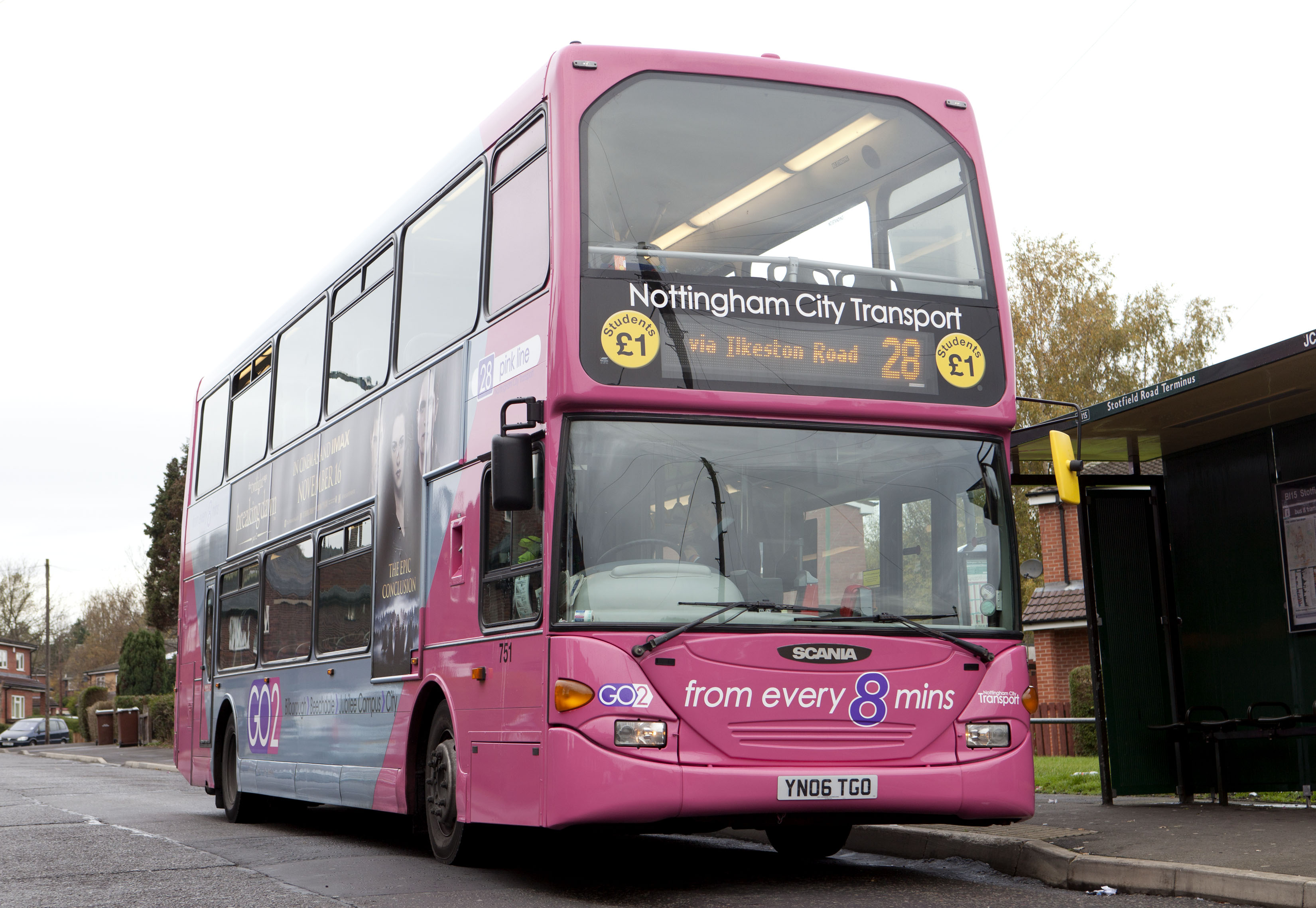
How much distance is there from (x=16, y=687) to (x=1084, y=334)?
86789mm

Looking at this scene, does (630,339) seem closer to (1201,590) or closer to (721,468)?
(721,468)

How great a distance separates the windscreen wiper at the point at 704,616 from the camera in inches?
291

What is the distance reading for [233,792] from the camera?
14.5 metres

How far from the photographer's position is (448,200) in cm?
995

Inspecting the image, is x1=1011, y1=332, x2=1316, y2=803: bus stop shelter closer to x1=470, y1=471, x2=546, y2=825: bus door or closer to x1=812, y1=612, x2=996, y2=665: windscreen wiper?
x1=812, y1=612, x2=996, y2=665: windscreen wiper

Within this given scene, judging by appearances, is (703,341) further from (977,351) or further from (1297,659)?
(1297,659)

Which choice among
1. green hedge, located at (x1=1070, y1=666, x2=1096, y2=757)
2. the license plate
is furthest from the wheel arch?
green hedge, located at (x1=1070, y1=666, x2=1096, y2=757)

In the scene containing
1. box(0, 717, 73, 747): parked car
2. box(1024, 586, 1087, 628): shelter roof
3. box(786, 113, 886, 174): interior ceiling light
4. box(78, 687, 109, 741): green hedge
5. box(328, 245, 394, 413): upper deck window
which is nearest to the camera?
box(786, 113, 886, 174): interior ceiling light

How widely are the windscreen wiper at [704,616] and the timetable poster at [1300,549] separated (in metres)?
4.88

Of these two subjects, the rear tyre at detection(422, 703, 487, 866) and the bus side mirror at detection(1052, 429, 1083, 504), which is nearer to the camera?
the bus side mirror at detection(1052, 429, 1083, 504)

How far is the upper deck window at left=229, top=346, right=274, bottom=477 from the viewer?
14258 mm

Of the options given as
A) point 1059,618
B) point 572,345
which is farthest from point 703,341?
point 1059,618

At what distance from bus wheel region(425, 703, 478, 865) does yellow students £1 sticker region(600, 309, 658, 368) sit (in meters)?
2.64

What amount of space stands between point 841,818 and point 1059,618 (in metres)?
23.7
